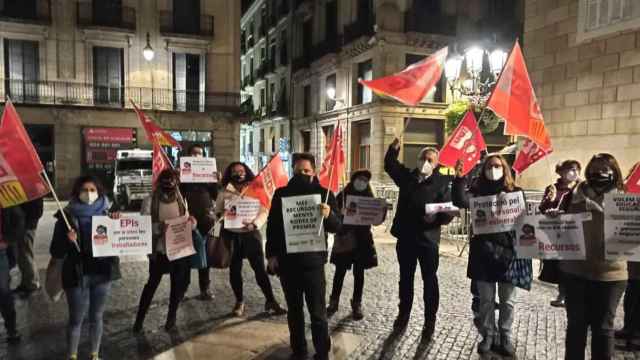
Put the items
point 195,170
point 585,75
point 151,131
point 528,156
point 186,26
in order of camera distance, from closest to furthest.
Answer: point 195,170
point 528,156
point 151,131
point 585,75
point 186,26

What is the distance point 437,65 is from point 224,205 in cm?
324

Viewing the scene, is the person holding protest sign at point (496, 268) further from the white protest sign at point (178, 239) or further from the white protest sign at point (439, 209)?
the white protest sign at point (178, 239)

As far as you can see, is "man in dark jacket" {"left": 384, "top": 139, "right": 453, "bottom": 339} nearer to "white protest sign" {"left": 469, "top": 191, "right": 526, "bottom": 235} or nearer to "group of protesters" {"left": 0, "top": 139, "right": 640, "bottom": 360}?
"group of protesters" {"left": 0, "top": 139, "right": 640, "bottom": 360}

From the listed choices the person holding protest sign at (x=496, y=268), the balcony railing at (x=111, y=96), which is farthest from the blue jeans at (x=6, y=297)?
the balcony railing at (x=111, y=96)

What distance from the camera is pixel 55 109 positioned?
974 inches

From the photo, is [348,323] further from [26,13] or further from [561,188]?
[26,13]

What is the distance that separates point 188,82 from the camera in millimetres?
28047

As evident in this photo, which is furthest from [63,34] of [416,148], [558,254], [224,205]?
[558,254]

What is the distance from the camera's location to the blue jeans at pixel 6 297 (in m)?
4.80

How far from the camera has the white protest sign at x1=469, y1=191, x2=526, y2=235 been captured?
180 inches

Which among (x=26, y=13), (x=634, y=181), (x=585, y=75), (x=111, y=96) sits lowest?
(x=634, y=181)

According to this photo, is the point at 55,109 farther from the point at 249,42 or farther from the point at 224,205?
the point at 249,42

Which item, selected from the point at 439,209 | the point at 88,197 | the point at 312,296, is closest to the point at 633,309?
the point at 439,209

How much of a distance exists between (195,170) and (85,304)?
277 cm
